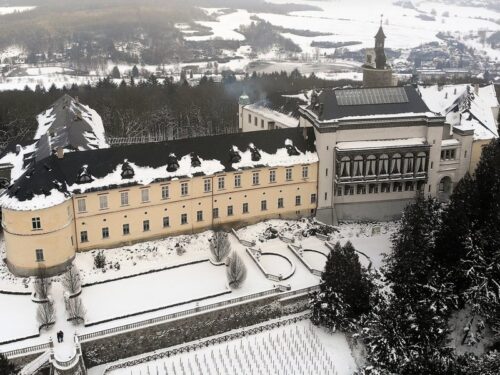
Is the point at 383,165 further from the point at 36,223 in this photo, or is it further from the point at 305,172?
the point at 36,223

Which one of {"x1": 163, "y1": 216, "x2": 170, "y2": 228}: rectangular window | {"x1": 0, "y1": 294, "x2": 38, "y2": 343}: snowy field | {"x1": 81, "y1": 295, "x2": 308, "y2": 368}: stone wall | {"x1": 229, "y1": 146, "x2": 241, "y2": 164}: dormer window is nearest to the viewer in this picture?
{"x1": 0, "y1": 294, "x2": 38, "y2": 343}: snowy field

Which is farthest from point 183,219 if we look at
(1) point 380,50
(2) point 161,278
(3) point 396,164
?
(1) point 380,50

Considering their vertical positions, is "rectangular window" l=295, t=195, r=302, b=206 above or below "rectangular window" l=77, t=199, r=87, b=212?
below

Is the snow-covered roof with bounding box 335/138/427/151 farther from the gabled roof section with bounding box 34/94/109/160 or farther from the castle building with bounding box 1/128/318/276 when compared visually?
the gabled roof section with bounding box 34/94/109/160

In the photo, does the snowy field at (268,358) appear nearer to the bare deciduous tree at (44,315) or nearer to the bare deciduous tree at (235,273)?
the bare deciduous tree at (235,273)

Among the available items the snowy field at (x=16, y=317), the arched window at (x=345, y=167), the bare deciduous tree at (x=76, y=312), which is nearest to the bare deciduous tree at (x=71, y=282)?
the bare deciduous tree at (x=76, y=312)

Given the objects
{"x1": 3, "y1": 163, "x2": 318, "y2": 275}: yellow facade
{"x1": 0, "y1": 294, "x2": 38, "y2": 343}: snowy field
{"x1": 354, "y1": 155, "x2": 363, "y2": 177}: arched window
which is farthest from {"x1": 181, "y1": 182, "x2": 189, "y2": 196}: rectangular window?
{"x1": 354, "y1": 155, "x2": 363, "y2": 177}: arched window
